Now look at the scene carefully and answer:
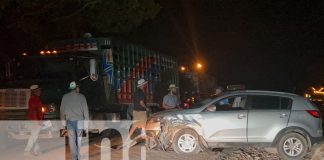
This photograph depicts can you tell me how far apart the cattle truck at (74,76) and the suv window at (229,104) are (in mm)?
4144

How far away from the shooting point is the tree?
19.2 metres

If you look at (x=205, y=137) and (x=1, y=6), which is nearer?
(x=205, y=137)

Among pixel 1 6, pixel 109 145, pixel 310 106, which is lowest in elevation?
pixel 109 145

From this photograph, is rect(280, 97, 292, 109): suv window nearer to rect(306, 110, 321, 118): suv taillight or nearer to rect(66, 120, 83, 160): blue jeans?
rect(306, 110, 321, 118): suv taillight

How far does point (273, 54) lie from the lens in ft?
158

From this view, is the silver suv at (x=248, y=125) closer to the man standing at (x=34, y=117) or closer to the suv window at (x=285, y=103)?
the suv window at (x=285, y=103)

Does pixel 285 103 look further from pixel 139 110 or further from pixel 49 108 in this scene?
pixel 49 108

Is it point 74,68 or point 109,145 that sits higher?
point 74,68

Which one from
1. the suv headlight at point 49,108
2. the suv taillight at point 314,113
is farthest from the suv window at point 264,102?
the suv headlight at point 49,108

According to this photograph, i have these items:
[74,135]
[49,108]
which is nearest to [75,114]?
[74,135]

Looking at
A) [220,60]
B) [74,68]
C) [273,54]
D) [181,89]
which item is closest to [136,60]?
[74,68]

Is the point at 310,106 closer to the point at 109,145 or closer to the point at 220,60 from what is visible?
the point at 109,145

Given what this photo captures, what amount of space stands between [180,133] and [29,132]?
13.4 feet

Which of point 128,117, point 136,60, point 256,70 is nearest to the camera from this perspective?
point 128,117
